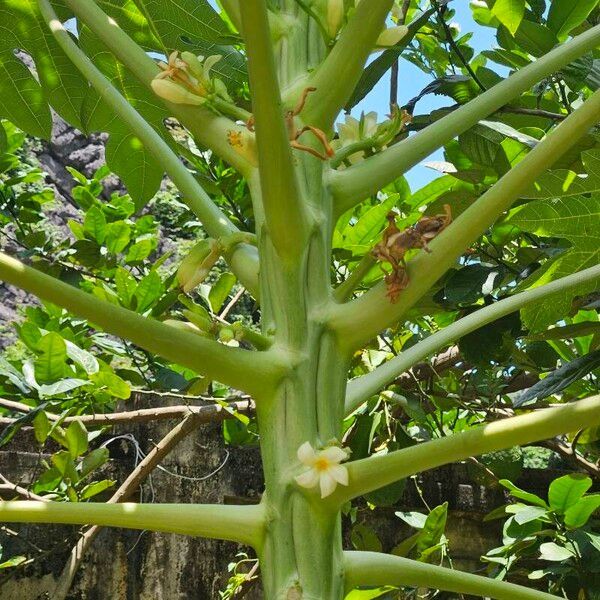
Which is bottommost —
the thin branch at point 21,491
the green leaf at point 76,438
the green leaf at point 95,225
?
the thin branch at point 21,491

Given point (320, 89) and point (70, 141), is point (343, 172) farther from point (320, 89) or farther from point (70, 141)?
point (70, 141)

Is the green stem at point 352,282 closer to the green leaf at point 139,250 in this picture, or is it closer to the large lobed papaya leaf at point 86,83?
the large lobed papaya leaf at point 86,83

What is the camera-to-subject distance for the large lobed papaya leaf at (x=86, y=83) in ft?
4.21

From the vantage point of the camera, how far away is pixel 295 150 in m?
0.83

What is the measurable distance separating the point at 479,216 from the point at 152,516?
0.36 meters

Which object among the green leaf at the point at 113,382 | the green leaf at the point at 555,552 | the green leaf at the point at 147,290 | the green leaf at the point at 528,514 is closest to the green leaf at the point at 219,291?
the green leaf at the point at 147,290

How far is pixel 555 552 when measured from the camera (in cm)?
193

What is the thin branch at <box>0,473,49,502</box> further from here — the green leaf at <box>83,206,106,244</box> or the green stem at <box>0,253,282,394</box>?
the green stem at <box>0,253,282,394</box>

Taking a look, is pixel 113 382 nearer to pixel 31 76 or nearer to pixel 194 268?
pixel 31 76

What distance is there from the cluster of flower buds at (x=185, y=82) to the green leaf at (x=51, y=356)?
1.10 metres

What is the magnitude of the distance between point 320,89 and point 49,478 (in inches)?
53.8

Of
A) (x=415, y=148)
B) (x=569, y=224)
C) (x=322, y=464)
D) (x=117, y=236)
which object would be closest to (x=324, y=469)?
(x=322, y=464)

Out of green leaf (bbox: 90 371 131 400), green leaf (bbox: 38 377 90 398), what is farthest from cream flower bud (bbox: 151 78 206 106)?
green leaf (bbox: 38 377 90 398)

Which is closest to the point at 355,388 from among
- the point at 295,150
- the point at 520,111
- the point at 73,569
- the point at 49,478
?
the point at 295,150
